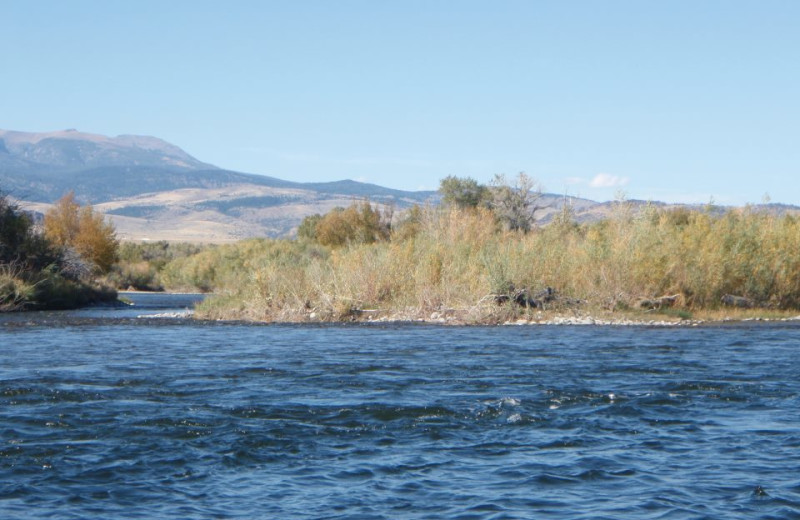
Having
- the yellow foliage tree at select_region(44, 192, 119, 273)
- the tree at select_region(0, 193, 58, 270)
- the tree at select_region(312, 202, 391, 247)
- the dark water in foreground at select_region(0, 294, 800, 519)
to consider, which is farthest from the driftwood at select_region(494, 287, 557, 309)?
the yellow foliage tree at select_region(44, 192, 119, 273)

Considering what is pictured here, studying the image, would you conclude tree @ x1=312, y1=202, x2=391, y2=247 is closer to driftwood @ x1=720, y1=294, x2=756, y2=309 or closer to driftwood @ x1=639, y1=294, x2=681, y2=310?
driftwood @ x1=639, y1=294, x2=681, y2=310

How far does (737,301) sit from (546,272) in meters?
6.39

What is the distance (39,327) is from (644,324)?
1784cm

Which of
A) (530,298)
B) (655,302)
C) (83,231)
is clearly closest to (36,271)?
(83,231)

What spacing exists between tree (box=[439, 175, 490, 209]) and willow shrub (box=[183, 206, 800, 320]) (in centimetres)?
2853

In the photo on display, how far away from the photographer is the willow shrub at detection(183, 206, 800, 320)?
30312 mm

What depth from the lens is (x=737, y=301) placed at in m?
31.2

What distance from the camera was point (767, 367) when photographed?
1827cm

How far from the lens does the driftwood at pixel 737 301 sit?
31.2 m

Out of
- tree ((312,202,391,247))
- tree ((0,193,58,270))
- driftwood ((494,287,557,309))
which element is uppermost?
tree ((312,202,391,247))

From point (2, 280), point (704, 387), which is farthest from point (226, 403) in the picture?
point (2, 280)

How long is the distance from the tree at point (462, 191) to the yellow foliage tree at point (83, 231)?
21392 mm

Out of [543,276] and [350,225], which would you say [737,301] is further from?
[350,225]

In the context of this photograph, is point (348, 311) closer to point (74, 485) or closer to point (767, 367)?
point (767, 367)
